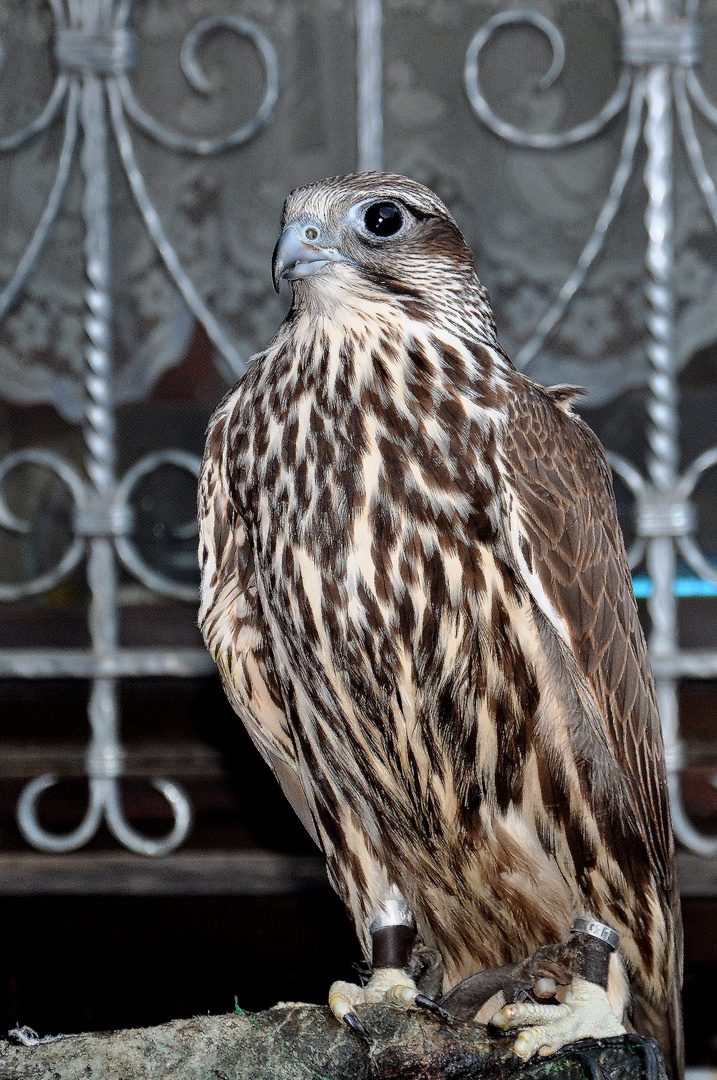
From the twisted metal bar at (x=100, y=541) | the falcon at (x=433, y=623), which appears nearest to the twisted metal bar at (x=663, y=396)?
the falcon at (x=433, y=623)

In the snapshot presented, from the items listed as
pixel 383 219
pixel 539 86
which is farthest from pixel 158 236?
pixel 383 219

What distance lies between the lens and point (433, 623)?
1378 millimetres

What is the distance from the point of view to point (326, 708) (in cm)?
146

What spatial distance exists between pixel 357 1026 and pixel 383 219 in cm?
105

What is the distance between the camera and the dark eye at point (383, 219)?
4.74 ft

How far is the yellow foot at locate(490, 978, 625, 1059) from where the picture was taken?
1347 millimetres

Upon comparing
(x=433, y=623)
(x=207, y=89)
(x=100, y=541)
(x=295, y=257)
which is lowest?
(x=100, y=541)

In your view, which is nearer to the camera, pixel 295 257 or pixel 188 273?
pixel 295 257

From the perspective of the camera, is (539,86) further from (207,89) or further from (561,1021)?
(561,1021)

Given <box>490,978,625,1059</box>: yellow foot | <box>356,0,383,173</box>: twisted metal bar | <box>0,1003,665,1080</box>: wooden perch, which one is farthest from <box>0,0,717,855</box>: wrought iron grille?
<box>0,1003,665,1080</box>: wooden perch

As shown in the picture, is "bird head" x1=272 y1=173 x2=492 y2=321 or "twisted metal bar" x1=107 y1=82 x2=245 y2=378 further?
"twisted metal bar" x1=107 y1=82 x2=245 y2=378

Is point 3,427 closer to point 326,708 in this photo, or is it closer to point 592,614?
point 326,708

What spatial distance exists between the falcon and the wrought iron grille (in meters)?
0.77

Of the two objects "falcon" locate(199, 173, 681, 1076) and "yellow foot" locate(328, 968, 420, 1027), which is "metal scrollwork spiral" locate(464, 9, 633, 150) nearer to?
"falcon" locate(199, 173, 681, 1076)
